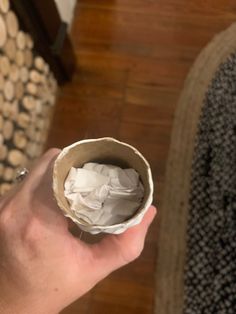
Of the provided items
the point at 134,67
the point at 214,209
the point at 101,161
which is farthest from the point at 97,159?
the point at 134,67

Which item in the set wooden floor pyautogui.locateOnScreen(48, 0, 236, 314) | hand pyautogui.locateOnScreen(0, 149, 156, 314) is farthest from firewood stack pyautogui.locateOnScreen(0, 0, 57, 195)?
hand pyautogui.locateOnScreen(0, 149, 156, 314)

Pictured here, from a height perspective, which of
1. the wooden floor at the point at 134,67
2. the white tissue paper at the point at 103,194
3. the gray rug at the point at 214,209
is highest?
the white tissue paper at the point at 103,194

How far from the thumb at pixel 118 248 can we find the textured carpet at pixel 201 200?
1.41 feet

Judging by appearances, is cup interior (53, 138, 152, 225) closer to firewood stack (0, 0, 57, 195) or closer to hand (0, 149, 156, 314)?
hand (0, 149, 156, 314)

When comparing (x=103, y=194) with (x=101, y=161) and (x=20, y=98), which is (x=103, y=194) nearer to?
(x=101, y=161)

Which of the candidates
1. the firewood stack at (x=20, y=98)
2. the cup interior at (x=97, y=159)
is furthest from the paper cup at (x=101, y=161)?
the firewood stack at (x=20, y=98)

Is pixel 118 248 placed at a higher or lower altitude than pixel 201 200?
higher

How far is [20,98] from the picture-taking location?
107 cm

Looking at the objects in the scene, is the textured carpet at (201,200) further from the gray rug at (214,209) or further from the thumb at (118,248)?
the thumb at (118,248)

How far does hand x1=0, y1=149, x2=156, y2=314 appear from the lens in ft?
1.87

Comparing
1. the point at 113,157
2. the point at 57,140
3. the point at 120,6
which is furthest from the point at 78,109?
the point at 113,157

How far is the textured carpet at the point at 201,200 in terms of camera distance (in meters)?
0.97

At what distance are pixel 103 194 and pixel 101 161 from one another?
0.16 feet

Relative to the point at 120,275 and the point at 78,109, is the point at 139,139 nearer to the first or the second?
the point at 78,109
